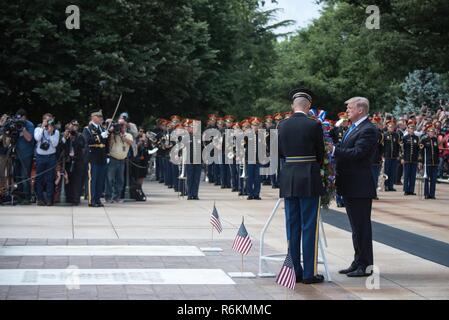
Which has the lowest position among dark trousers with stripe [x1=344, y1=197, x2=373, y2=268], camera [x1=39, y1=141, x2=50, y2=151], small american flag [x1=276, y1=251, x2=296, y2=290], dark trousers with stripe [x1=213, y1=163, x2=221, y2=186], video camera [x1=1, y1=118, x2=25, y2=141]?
small american flag [x1=276, y1=251, x2=296, y2=290]

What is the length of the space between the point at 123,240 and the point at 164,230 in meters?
1.77

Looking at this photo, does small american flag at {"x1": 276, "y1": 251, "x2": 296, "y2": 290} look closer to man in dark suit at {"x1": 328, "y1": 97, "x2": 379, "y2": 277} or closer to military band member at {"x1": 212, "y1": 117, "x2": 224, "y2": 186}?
man in dark suit at {"x1": 328, "y1": 97, "x2": 379, "y2": 277}

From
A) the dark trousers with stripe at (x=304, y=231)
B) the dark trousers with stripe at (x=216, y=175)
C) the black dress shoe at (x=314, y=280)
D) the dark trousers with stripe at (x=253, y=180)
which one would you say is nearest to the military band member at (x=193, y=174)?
the dark trousers with stripe at (x=253, y=180)

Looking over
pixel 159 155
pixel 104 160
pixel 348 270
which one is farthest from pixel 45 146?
pixel 159 155

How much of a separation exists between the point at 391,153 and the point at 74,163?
1147 centimetres

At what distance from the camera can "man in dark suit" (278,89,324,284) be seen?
11.2 m

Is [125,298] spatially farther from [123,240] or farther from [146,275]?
[123,240]

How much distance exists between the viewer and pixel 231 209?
2194 centimetres

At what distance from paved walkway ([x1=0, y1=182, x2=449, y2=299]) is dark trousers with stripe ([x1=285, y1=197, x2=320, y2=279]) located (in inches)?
11.5

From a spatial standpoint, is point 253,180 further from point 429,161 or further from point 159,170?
point 159,170

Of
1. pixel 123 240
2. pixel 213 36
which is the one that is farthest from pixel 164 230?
pixel 213 36

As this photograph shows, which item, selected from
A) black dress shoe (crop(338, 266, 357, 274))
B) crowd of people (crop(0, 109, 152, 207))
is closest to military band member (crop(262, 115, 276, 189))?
crowd of people (crop(0, 109, 152, 207))

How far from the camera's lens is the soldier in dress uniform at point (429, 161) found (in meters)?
26.6

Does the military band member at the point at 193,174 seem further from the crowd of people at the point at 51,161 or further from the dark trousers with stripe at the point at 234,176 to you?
the dark trousers with stripe at the point at 234,176
